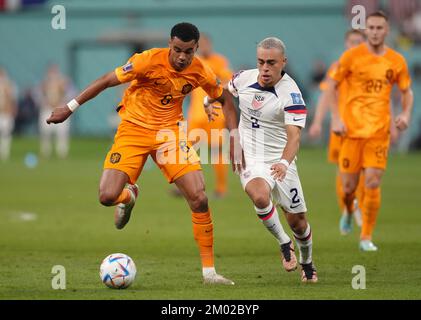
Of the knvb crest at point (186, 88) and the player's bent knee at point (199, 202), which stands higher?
the knvb crest at point (186, 88)

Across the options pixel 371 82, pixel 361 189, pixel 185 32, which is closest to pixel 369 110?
pixel 371 82

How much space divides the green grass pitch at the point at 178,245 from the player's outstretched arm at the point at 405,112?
1579 millimetres

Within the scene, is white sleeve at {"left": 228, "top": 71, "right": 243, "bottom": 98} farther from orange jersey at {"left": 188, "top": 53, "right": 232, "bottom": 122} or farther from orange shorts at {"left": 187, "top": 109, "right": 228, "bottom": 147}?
orange shorts at {"left": 187, "top": 109, "right": 228, "bottom": 147}

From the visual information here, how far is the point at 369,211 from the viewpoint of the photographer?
12.9 m

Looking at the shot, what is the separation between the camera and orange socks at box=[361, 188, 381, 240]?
1281 centimetres

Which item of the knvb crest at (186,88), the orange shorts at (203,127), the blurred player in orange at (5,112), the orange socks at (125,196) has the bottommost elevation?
the orange socks at (125,196)

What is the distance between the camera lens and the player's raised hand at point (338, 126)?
13.0 meters

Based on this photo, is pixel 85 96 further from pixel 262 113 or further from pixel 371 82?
pixel 371 82

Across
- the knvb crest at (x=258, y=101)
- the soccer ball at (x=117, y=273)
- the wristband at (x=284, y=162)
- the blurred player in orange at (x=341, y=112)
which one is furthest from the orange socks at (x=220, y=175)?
the soccer ball at (x=117, y=273)

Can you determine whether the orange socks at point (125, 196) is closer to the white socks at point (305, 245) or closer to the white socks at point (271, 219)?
the white socks at point (271, 219)

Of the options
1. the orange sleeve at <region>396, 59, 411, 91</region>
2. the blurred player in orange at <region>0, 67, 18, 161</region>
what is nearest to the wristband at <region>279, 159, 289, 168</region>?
the orange sleeve at <region>396, 59, 411, 91</region>

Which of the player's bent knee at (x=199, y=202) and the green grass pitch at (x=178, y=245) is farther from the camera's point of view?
the player's bent knee at (x=199, y=202)

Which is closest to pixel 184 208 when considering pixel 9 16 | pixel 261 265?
pixel 261 265
